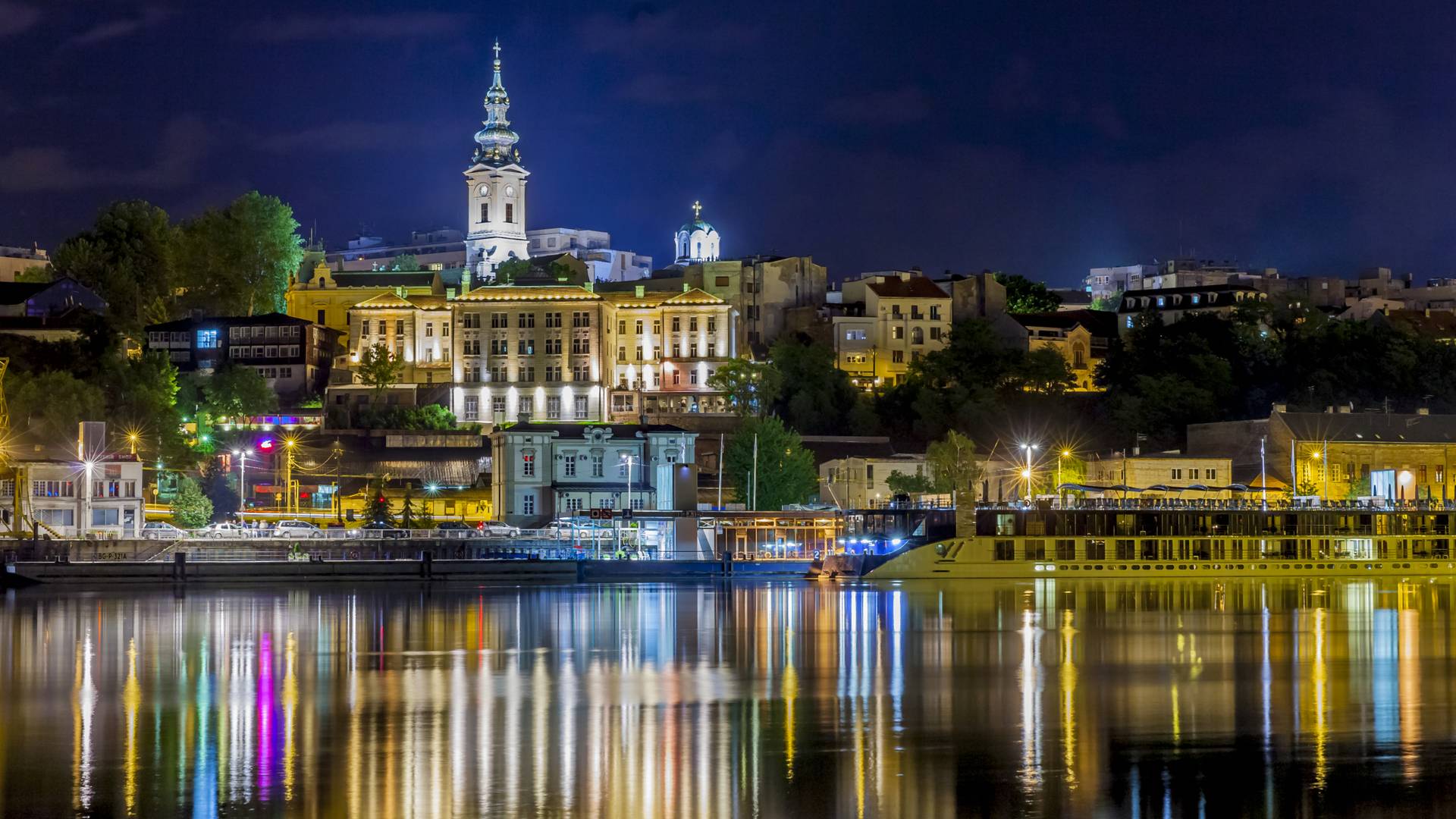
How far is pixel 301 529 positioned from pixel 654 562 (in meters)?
15.1

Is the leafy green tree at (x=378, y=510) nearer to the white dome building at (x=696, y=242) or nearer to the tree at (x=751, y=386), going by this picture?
the tree at (x=751, y=386)

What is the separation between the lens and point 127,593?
195 feet

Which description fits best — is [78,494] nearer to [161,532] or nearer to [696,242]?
[161,532]

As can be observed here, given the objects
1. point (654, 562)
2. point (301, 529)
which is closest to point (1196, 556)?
point (654, 562)

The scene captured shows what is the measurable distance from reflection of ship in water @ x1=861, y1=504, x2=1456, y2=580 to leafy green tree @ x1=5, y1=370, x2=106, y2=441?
3835 cm

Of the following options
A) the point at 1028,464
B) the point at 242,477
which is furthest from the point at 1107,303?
the point at 242,477

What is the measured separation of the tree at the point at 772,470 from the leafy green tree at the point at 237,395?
2803 centimetres

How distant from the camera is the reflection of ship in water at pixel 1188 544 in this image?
214 ft

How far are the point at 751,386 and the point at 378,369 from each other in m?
20.8

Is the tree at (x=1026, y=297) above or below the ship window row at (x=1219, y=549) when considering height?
above

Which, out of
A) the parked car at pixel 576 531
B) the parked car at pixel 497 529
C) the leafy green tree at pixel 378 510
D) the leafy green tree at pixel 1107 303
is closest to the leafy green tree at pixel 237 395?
the leafy green tree at pixel 378 510

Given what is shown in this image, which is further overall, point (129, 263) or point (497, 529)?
point (129, 263)

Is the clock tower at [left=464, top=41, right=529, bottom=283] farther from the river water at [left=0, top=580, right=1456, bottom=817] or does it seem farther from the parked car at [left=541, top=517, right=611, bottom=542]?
the river water at [left=0, top=580, right=1456, bottom=817]

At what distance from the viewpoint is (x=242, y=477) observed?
80250 mm
